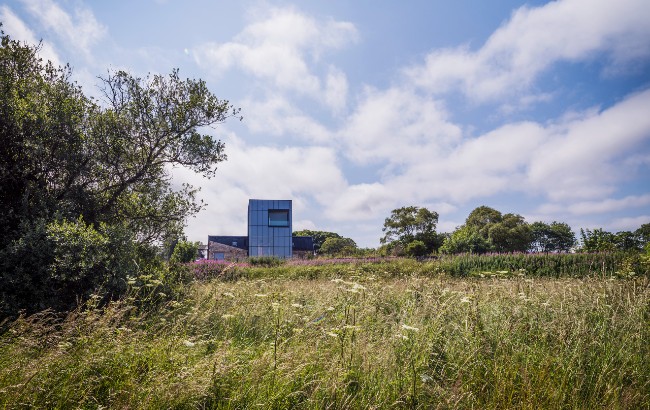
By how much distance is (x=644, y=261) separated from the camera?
34.0 feet

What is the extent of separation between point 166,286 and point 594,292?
29.9 ft

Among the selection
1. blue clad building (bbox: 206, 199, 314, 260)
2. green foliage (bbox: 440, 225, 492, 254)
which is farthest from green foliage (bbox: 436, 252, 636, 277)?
blue clad building (bbox: 206, 199, 314, 260)

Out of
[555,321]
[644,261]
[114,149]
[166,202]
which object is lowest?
[555,321]

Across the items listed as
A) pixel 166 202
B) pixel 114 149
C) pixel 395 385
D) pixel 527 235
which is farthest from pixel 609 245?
pixel 527 235

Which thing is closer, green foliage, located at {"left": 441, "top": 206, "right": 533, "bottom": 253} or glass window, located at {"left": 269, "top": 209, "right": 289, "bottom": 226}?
green foliage, located at {"left": 441, "top": 206, "right": 533, "bottom": 253}

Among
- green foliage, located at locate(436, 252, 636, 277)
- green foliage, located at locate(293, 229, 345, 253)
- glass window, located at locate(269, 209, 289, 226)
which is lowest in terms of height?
green foliage, located at locate(436, 252, 636, 277)

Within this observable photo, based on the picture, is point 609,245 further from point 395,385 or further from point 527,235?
point 527,235

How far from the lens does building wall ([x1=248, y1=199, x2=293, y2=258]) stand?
47125 millimetres

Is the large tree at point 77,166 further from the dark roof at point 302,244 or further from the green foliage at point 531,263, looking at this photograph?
the dark roof at point 302,244

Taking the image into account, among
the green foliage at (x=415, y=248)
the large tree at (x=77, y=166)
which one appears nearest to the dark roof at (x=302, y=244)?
the green foliage at (x=415, y=248)

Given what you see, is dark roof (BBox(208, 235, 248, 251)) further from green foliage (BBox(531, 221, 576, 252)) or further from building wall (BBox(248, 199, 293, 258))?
green foliage (BBox(531, 221, 576, 252))

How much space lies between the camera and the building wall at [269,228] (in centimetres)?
4712

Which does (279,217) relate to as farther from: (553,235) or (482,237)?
(553,235)

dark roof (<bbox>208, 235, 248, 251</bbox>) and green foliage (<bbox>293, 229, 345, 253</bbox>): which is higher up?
green foliage (<bbox>293, 229, 345, 253</bbox>)
